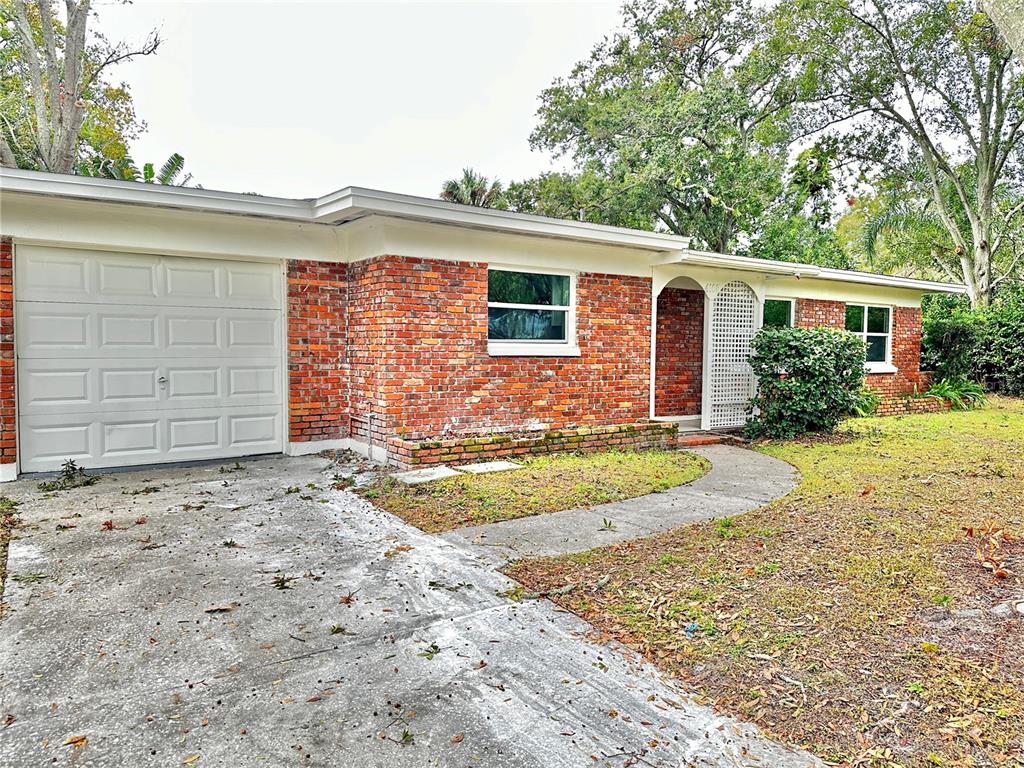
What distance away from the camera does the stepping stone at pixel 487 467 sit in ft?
23.2

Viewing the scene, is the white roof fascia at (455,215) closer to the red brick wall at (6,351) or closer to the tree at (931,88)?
the red brick wall at (6,351)

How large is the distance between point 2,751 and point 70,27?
1666 centimetres

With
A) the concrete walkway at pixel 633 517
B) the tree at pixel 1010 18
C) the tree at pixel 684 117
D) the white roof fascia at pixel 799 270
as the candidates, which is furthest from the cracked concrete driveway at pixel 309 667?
the tree at pixel 684 117

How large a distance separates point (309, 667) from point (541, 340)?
632 cm

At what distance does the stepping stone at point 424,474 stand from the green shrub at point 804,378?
5566 millimetres

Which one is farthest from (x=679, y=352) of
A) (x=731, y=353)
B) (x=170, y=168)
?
(x=170, y=168)

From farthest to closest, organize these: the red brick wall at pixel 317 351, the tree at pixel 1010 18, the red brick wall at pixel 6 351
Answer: the red brick wall at pixel 317 351 → the red brick wall at pixel 6 351 → the tree at pixel 1010 18

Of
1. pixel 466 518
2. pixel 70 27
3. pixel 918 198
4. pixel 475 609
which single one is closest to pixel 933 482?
pixel 466 518

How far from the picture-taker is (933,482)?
6.65 m

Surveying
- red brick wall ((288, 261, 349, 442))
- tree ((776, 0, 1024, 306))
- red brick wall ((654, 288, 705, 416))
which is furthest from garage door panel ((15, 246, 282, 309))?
tree ((776, 0, 1024, 306))

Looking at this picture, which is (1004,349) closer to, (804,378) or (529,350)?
(804,378)

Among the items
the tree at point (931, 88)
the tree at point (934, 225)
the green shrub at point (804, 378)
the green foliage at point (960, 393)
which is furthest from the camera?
the tree at point (934, 225)

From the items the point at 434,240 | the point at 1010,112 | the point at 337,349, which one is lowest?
the point at 337,349

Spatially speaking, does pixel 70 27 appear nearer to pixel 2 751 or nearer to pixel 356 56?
pixel 356 56
